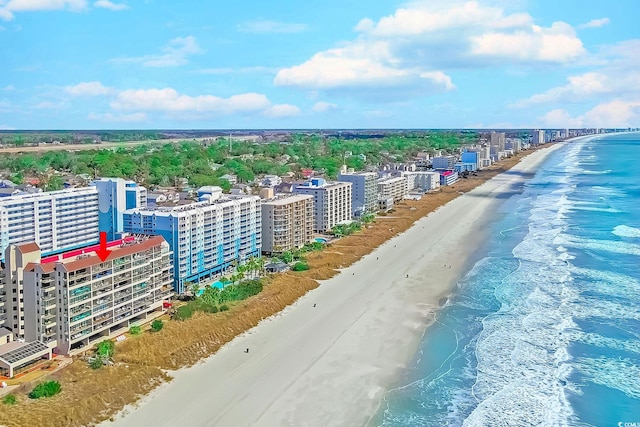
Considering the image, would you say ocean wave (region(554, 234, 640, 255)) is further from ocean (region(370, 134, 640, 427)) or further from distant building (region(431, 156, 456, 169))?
distant building (region(431, 156, 456, 169))

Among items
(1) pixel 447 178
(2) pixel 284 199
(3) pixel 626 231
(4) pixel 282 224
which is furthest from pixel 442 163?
(4) pixel 282 224

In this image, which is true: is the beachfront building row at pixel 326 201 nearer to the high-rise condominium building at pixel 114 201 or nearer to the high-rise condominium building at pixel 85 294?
the high-rise condominium building at pixel 114 201

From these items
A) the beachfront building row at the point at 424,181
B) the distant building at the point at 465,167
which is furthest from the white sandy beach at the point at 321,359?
the distant building at the point at 465,167

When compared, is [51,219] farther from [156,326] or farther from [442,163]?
[442,163]

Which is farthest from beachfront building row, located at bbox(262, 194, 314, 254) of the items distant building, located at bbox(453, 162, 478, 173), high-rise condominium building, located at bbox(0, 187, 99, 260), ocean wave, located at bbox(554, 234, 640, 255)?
distant building, located at bbox(453, 162, 478, 173)

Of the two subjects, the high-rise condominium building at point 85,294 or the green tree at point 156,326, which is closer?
the high-rise condominium building at point 85,294
